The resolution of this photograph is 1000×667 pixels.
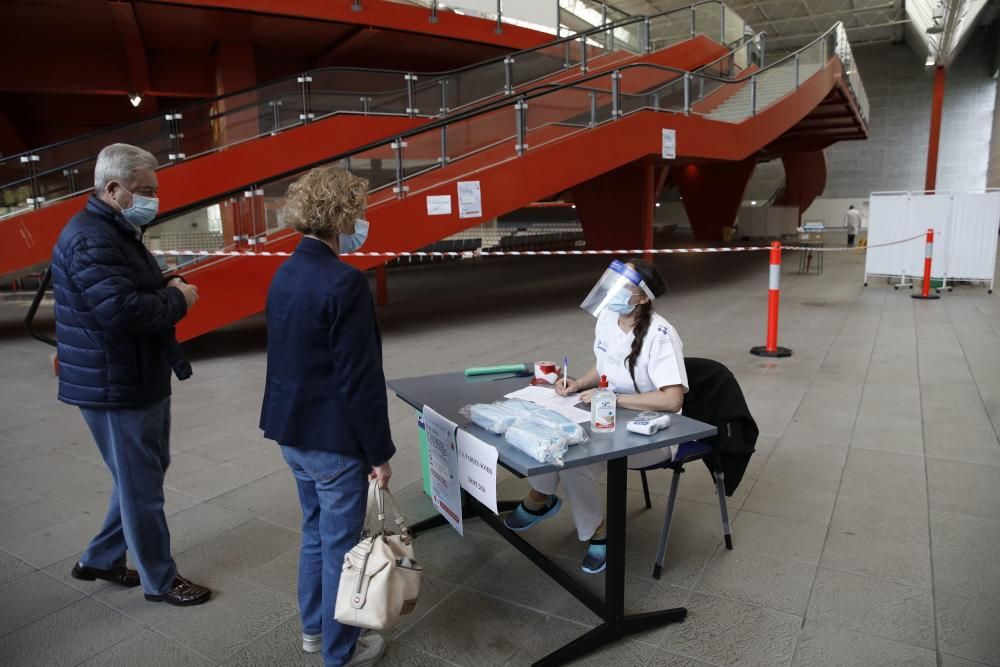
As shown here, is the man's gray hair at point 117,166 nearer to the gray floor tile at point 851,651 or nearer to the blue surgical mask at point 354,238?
the blue surgical mask at point 354,238

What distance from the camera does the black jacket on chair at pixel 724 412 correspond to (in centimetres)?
287

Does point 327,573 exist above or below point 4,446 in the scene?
above

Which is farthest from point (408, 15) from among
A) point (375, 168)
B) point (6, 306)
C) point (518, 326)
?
point (6, 306)

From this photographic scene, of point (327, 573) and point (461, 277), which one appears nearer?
point (327, 573)

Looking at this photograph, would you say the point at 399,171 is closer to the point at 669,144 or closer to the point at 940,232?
the point at 669,144

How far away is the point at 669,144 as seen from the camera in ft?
33.7

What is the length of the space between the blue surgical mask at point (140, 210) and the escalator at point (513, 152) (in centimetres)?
479

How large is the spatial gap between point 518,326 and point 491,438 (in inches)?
252

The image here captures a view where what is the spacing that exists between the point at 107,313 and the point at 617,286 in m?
1.92

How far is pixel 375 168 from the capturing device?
26.2 ft

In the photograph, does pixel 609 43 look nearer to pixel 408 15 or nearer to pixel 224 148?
pixel 408 15

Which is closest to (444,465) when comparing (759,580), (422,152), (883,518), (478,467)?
(478,467)

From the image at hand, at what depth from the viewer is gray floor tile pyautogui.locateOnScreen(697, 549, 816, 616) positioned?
8.75ft

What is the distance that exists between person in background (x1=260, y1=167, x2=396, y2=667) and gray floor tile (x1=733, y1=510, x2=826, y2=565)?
1888 millimetres
